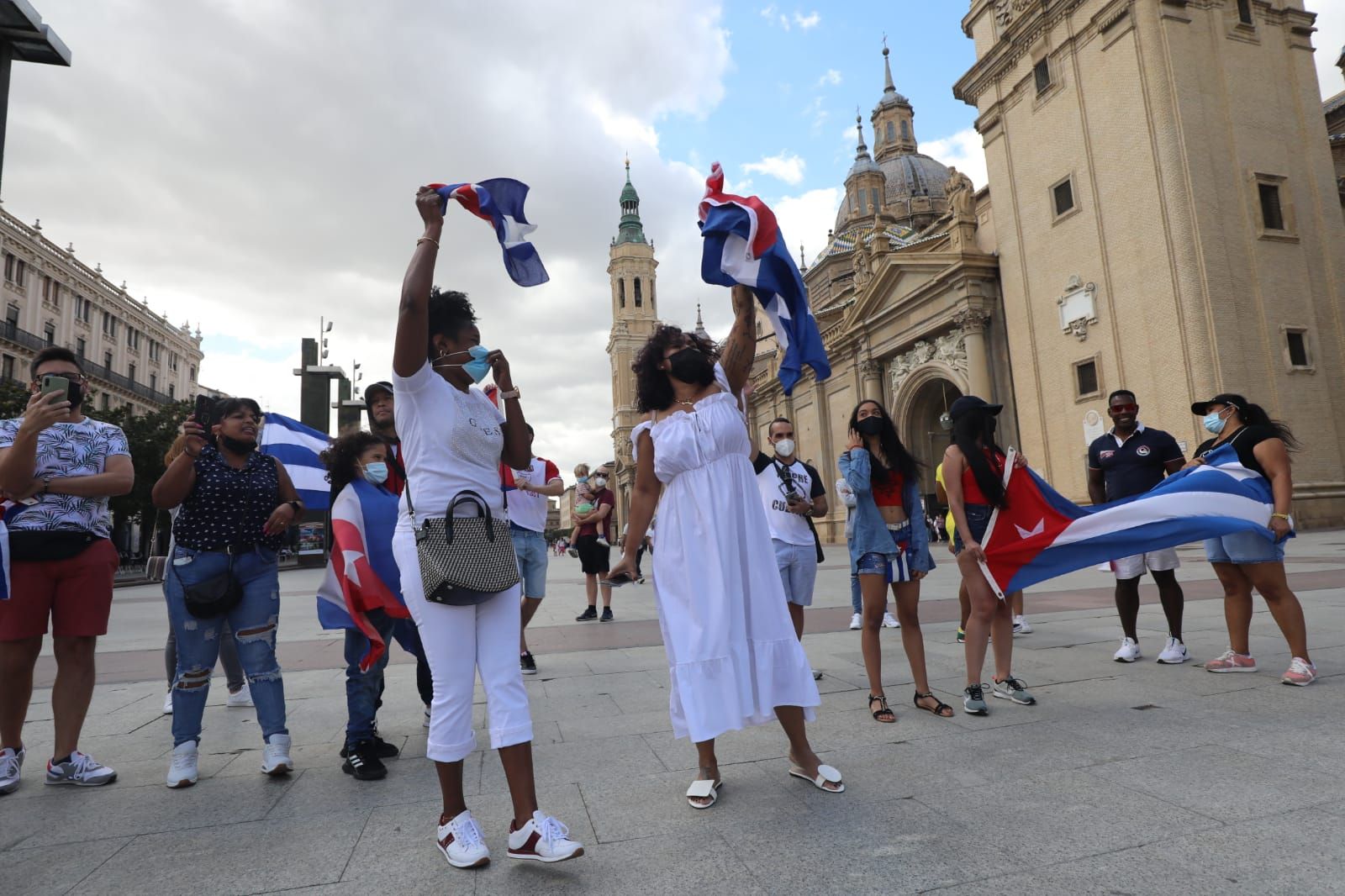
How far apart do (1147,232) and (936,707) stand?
67.2 ft

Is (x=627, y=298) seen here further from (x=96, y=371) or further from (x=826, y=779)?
(x=826, y=779)

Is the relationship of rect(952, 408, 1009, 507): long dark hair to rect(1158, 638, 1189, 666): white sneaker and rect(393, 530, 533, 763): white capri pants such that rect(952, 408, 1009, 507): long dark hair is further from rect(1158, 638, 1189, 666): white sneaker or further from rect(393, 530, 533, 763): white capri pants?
rect(393, 530, 533, 763): white capri pants

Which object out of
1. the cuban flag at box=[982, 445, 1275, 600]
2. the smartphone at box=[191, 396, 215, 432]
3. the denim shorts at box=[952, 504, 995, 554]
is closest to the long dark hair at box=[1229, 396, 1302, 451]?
the cuban flag at box=[982, 445, 1275, 600]

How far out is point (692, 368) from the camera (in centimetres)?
330

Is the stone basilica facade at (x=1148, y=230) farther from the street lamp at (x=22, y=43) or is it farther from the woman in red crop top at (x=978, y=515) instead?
the street lamp at (x=22, y=43)

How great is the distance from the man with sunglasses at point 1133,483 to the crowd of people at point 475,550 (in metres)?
0.43

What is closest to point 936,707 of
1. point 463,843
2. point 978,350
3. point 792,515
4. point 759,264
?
point 792,515

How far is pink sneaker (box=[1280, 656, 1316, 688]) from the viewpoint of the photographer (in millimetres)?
4422

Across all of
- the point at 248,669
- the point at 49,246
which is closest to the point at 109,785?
the point at 248,669

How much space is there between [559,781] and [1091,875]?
206 cm

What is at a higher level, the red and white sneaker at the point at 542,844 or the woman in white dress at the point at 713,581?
the woman in white dress at the point at 713,581

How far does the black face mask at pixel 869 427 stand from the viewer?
4.63 metres

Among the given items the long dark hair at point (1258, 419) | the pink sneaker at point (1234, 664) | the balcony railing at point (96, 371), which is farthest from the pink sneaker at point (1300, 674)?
the balcony railing at point (96, 371)

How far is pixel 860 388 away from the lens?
3297cm
